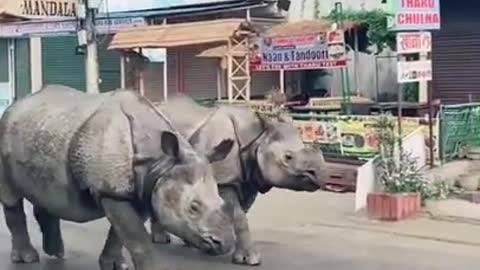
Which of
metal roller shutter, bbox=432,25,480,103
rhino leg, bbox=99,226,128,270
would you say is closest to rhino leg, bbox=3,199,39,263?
rhino leg, bbox=99,226,128,270

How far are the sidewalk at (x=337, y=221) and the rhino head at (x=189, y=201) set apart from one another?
4886mm

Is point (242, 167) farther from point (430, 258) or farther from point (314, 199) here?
point (314, 199)

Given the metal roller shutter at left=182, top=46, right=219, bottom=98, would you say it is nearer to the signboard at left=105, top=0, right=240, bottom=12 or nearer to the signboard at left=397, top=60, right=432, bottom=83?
the signboard at left=105, top=0, right=240, bottom=12

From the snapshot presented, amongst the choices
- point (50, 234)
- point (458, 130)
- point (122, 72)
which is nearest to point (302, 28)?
point (458, 130)

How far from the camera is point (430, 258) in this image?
1180 cm

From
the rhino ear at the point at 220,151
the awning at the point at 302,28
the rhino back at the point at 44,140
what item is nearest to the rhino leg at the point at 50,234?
the rhino back at the point at 44,140

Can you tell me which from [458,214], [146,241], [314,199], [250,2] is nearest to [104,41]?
[250,2]

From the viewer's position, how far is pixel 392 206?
14289mm

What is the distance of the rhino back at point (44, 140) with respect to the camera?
9.90 meters

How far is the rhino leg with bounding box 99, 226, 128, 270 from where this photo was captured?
10.5 m

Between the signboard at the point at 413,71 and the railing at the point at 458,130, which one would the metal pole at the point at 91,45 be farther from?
the signboard at the point at 413,71

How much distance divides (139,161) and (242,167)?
238cm

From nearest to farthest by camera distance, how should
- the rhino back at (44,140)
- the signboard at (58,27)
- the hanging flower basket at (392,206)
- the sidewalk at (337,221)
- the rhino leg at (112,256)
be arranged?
the rhino back at (44,140) → the rhino leg at (112,256) → the sidewalk at (337,221) → the hanging flower basket at (392,206) → the signboard at (58,27)

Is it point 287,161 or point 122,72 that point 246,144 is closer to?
point 287,161
